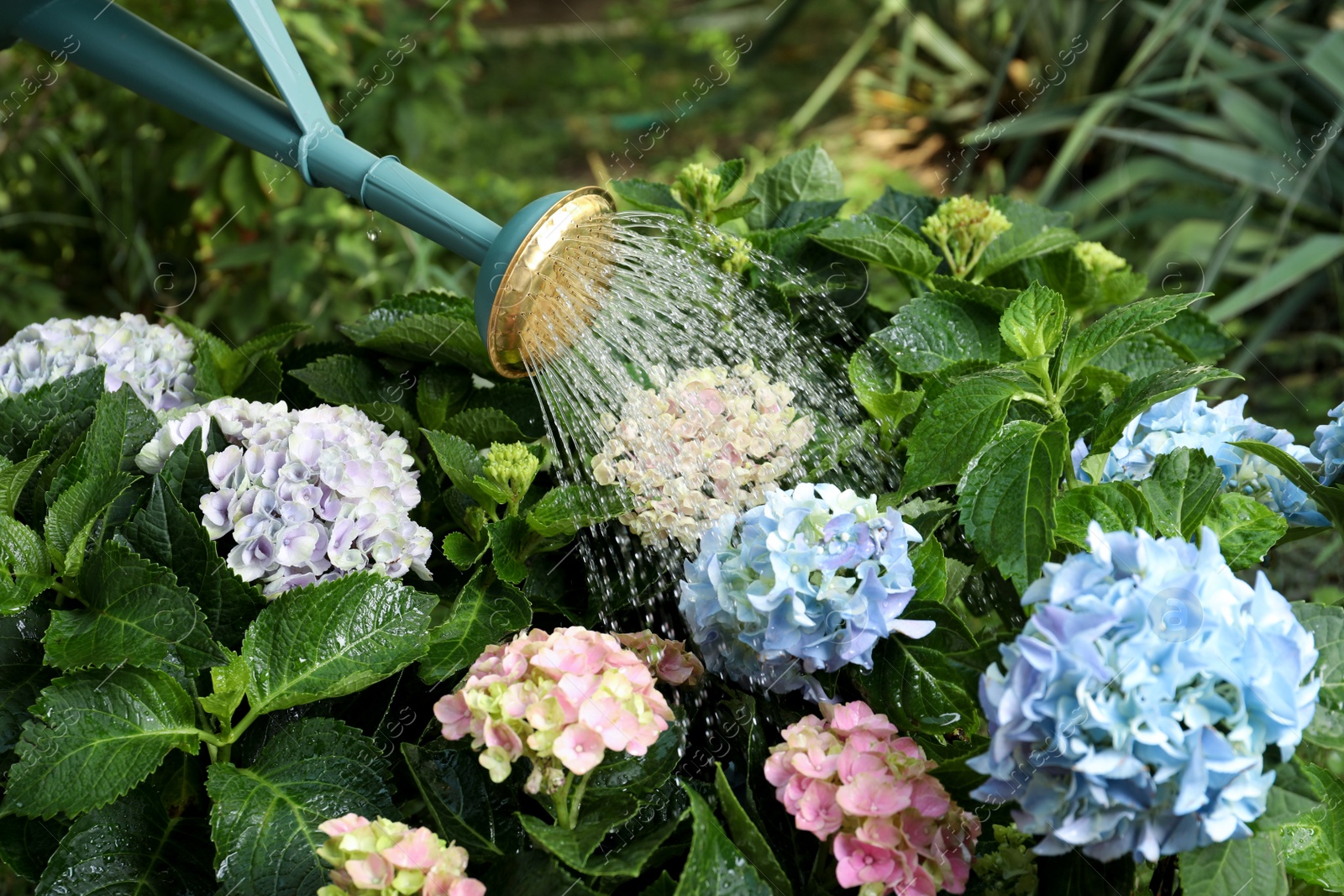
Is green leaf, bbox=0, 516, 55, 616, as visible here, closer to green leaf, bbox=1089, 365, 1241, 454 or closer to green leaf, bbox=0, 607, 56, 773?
green leaf, bbox=0, 607, 56, 773

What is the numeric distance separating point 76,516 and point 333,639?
203 millimetres

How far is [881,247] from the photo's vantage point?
885 millimetres

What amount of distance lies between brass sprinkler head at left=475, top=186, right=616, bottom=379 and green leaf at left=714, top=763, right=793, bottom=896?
0.33 metres

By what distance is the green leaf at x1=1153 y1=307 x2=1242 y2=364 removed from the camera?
952 mm

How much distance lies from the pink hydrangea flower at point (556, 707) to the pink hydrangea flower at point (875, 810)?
0.08m

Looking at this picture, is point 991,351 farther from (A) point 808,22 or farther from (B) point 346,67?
(A) point 808,22

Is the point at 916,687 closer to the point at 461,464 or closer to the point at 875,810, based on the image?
the point at 875,810

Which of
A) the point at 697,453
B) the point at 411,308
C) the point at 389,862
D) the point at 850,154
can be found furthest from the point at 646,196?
the point at 850,154

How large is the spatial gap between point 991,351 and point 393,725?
0.51 meters

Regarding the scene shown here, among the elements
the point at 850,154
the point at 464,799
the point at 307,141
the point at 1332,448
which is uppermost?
the point at 307,141

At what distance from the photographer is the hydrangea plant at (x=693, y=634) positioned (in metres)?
0.51

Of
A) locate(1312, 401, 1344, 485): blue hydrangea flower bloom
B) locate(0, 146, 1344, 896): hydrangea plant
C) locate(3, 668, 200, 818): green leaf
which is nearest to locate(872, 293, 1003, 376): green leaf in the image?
locate(0, 146, 1344, 896): hydrangea plant

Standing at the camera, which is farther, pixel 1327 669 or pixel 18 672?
pixel 18 672

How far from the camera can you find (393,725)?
731mm
